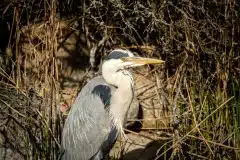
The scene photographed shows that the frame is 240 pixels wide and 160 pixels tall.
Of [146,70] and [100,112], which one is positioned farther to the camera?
[146,70]

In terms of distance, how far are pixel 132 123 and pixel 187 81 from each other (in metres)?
0.97

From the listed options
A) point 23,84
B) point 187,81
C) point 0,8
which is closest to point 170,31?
point 187,81

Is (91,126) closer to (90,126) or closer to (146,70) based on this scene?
(90,126)

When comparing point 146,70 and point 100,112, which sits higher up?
point 146,70

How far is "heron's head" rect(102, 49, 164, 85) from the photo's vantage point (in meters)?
3.55

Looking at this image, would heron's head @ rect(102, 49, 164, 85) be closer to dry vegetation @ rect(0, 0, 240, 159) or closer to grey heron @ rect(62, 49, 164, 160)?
grey heron @ rect(62, 49, 164, 160)

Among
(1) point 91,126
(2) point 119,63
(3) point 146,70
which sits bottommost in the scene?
(1) point 91,126

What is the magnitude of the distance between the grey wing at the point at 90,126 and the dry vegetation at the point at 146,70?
0.40ft

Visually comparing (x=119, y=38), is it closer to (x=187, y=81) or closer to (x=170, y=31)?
(x=170, y=31)

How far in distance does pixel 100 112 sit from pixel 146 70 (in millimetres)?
1622

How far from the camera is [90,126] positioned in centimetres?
363

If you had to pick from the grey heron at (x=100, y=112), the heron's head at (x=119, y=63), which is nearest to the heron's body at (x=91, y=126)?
the grey heron at (x=100, y=112)

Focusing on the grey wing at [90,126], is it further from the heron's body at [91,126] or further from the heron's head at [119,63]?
the heron's head at [119,63]

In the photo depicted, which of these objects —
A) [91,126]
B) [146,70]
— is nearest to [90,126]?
[91,126]
